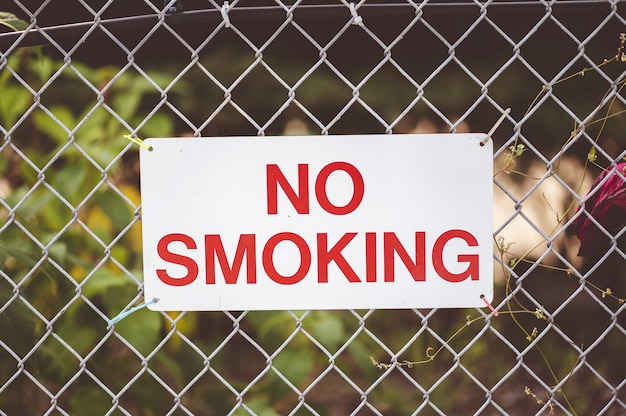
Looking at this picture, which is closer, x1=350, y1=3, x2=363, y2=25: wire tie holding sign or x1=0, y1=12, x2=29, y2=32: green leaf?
x1=350, y1=3, x2=363, y2=25: wire tie holding sign

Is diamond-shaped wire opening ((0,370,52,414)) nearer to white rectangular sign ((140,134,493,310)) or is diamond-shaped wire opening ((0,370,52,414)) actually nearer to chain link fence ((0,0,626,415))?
chain link fence ((0,0,626,415))

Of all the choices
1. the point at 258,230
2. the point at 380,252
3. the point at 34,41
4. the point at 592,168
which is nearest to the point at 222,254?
the point at 258,230

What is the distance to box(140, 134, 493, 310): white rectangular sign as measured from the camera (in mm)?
1347

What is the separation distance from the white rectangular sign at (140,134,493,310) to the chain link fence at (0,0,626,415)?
0.05 meters

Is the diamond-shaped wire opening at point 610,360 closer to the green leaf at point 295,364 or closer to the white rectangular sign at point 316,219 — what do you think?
the green leaf at point 295,364

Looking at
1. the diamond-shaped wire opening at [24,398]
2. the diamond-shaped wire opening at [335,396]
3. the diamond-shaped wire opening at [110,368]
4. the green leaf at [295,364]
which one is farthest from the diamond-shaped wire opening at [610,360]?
the diamond-shaped wire opening at [24,398]

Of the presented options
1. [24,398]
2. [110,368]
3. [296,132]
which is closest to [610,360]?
[296,132]

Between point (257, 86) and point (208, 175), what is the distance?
6.07 ft

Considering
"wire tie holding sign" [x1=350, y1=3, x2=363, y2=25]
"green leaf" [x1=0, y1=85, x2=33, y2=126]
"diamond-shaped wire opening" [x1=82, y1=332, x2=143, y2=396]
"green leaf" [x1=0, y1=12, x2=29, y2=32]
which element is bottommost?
"diamond-shaped wire opening" [x1=82, y1=332, x2=143, y2=396]

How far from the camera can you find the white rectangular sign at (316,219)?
1.35 meters

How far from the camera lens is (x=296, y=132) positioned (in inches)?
129

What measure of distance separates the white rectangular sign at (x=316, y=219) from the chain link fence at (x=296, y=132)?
0.05m

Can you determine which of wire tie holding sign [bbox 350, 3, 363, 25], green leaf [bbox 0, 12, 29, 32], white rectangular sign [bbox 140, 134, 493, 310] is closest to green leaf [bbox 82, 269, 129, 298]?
white rectangular sign [bbox 140, 134, 493, 310]

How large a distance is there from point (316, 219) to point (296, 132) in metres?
1.97
